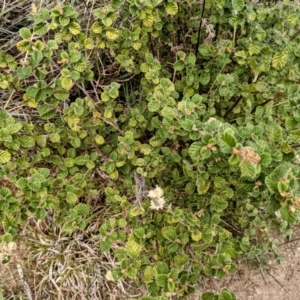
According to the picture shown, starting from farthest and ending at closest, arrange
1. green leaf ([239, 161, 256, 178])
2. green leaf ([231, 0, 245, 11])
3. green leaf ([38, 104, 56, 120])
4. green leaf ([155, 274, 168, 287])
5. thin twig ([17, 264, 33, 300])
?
thin twig ([17, 264, 33, 300]) < green leaf ([38, 104, 56, 120]) < green leaf ([231, 0, 245, 11]) < green leaf ([155, 274, 168, 287]) < green leaf ([239, 161, 256, 178])

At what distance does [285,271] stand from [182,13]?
1274 mm

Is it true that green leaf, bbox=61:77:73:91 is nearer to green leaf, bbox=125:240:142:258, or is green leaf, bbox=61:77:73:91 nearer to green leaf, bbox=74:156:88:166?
green leaf, bbox=74:156:88:166

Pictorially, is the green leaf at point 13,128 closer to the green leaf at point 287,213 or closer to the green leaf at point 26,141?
the green leaf at point 26,141

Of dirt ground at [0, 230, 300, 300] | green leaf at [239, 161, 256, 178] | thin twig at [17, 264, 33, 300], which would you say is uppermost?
green leaf at [239, 161, 256, 178]

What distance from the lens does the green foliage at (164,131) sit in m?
1.55

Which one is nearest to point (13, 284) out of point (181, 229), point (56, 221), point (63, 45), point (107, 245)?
point (56, 221)

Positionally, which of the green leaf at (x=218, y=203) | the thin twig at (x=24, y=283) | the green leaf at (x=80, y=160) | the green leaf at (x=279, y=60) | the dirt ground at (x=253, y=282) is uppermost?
the green leaf at (x=279, y=60)

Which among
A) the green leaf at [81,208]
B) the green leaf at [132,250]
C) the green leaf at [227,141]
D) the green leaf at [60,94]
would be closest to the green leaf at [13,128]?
the green leaf at [60,94]

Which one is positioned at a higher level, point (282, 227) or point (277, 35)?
point (277, 35)

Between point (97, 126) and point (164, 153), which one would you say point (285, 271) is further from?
point (97, 126)

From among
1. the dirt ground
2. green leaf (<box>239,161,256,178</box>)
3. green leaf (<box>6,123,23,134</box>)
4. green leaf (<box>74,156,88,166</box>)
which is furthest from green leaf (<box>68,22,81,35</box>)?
the dirt ground

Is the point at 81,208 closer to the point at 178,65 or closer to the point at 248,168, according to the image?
the point at 178,65

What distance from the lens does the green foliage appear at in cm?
155

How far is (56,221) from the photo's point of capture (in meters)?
2.18
